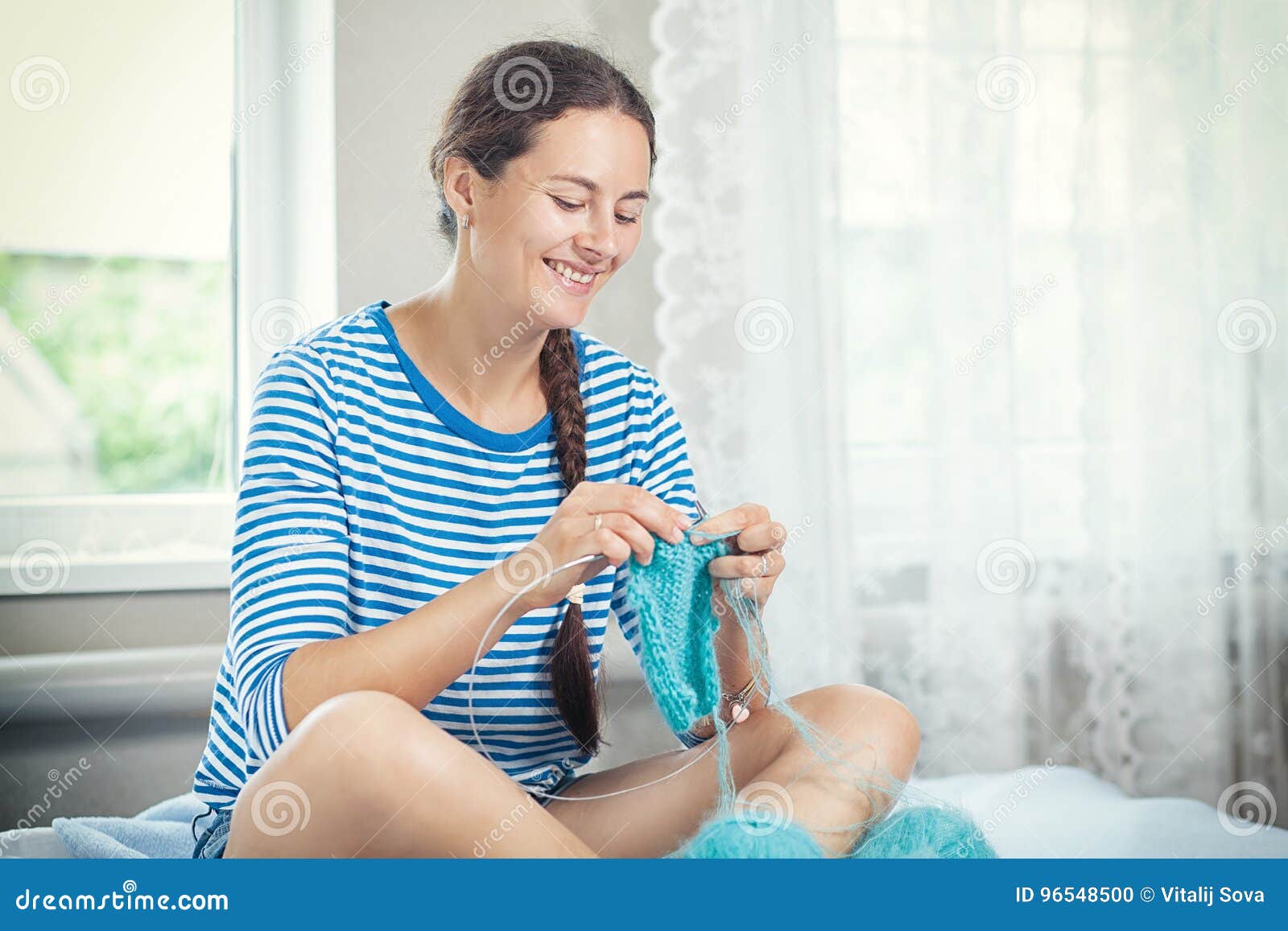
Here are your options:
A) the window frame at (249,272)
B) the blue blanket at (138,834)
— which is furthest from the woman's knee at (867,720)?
the window frame at (249,272)

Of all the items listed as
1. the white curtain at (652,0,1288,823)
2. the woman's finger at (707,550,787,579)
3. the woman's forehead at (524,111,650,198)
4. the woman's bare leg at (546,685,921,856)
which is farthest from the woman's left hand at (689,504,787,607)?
the white curtain at (652,0,1288,823)

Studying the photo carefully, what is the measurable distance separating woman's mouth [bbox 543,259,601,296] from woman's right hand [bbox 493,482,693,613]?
247 mm

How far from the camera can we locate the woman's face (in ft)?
3.52

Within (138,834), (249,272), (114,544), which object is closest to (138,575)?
(114,544)

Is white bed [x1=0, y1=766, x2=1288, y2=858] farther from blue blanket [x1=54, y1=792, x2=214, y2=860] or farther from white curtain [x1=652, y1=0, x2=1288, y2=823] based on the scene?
white curtain [x1=652, y1=0, x2=1288, y2=823]

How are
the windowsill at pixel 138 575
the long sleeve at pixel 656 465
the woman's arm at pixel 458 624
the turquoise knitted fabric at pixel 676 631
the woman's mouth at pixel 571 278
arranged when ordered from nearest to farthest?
1. the woman's arm at pixel 458 624
2. the turquoise knitted fabric at pixel 676 631
3. the woman's mouth at pixel 571 278
4. the long sleeve at pixel 656 465
5. the windowsill at pixel 138 575

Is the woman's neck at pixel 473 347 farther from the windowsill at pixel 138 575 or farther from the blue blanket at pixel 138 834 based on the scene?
the windowsill at pixel 138 575

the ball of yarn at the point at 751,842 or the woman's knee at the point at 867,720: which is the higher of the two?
the woman's knee at the point at 867,720

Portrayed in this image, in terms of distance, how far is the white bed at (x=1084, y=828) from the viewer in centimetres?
109

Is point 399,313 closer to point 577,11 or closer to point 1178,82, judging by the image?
point 577,11

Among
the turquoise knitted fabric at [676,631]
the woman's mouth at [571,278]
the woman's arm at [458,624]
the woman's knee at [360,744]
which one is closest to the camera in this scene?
the woman's knee at [360,744]

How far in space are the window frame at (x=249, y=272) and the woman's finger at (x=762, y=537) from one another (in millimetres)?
1085

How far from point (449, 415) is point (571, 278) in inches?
7.2

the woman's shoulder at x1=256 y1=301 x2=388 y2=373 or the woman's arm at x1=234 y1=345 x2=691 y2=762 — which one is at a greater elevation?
the woman's shoulder at x1=256 y1=301 x2=388 y2=373
